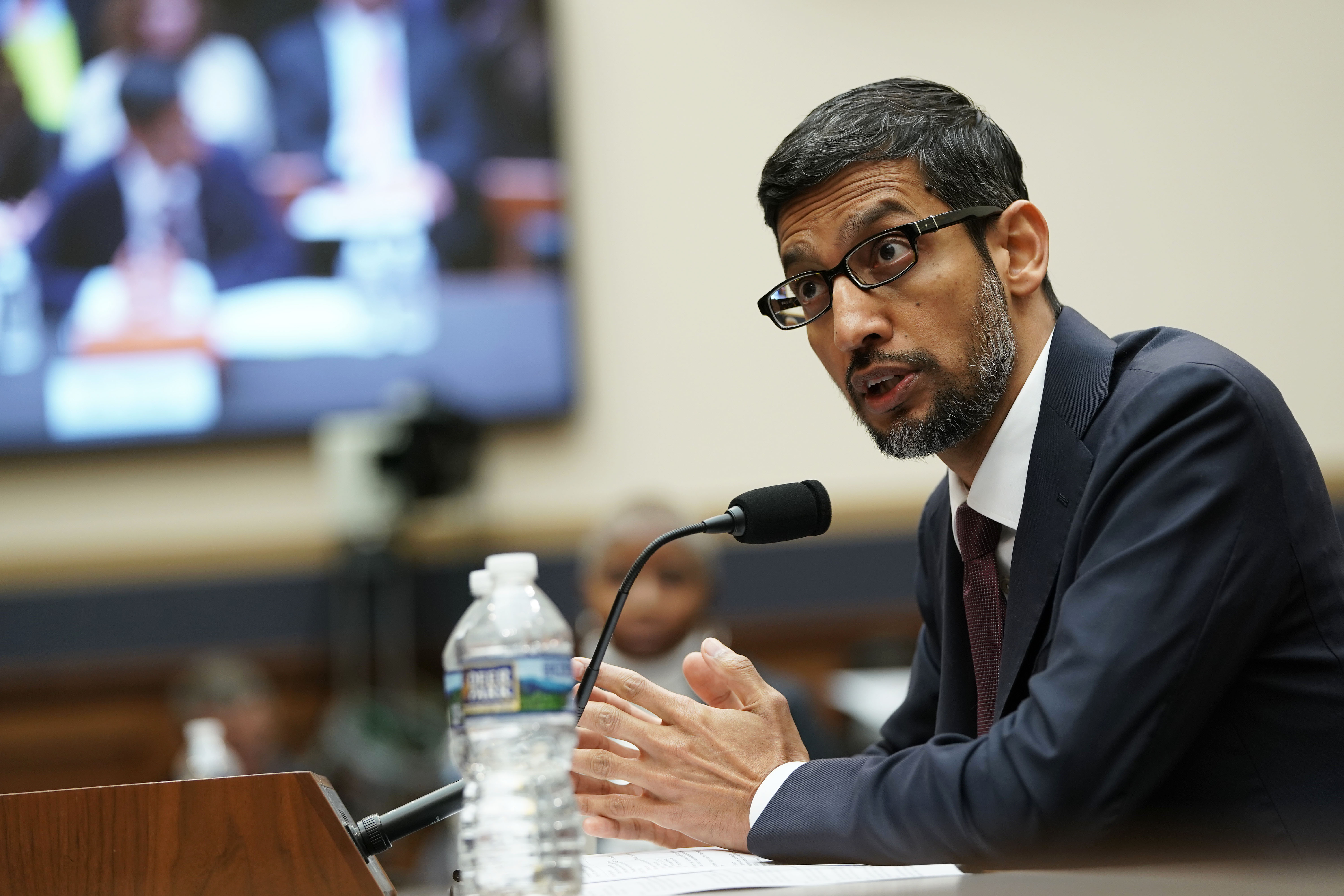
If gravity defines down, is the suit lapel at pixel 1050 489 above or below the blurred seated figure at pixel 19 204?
below

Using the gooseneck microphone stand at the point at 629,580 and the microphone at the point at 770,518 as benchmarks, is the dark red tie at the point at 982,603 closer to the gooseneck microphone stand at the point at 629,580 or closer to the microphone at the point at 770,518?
the microphone at the point at 770,518

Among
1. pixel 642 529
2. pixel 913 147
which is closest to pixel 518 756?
pixel 913 147

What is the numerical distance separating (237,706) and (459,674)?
322 centimetres

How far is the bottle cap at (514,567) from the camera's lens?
1.14 metres

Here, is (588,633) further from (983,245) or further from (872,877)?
(872,877)

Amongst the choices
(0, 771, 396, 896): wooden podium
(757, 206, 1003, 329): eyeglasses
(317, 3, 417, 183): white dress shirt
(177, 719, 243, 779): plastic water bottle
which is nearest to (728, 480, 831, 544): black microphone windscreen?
(757, 206, 1003, 329): eyeglasses

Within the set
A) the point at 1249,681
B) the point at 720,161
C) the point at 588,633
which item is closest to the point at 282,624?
the point at 588,633

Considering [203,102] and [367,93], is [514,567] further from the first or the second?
[203,102]

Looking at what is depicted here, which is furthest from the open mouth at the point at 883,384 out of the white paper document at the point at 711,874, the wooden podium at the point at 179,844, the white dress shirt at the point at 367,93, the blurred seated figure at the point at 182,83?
the blurred seated figure at the point at 182,83

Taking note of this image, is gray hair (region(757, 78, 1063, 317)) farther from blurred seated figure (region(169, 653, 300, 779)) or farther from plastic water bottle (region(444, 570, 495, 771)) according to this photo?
blurred seated figure (region(169, 653, 300, 779))

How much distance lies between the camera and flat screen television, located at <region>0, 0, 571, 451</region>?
4602mm

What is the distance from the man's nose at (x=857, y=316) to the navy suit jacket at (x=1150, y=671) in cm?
25

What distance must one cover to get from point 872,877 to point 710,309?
3727mm

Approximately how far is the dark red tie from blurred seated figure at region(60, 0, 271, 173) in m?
3.71
